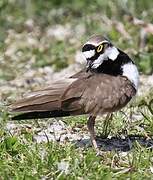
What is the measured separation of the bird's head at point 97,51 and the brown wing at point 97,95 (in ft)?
0.51

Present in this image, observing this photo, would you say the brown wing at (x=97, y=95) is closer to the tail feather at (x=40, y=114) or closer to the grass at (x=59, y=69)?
the tail feather at (x=40, y=114)

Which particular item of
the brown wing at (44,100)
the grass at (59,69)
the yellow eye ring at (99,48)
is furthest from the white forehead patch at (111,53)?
the grass at (59,69)

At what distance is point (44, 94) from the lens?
6.75 meters

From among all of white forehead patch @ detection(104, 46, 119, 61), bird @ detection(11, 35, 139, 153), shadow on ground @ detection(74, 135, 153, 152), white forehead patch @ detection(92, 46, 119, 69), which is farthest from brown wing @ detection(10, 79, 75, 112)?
shadow on ground @ detection(74, 135, 153, 152)

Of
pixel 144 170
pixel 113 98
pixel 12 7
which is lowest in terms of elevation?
pixel 144 170

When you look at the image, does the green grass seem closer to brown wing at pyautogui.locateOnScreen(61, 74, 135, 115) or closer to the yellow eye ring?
brown wing at pyautogui.locateOnScreen(61, 74, 135, 115)

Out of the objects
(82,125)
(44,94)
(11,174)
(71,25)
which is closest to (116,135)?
(82,125)

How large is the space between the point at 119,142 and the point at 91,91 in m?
0.79

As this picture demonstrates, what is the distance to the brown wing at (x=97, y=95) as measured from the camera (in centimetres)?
664

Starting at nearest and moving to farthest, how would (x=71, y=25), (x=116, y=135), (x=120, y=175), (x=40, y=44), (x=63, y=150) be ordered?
(x=120, y=175), (x=63, y=150), (x=116, y=135), (x=40, y=44), (x=71, y=25)

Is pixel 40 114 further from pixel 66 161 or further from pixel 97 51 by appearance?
pixel 97 51

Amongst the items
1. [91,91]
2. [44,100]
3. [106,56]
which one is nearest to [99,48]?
[106,56]

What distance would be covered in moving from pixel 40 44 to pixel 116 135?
16.5ft

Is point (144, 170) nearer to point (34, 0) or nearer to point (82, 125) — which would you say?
point (82, 125)
